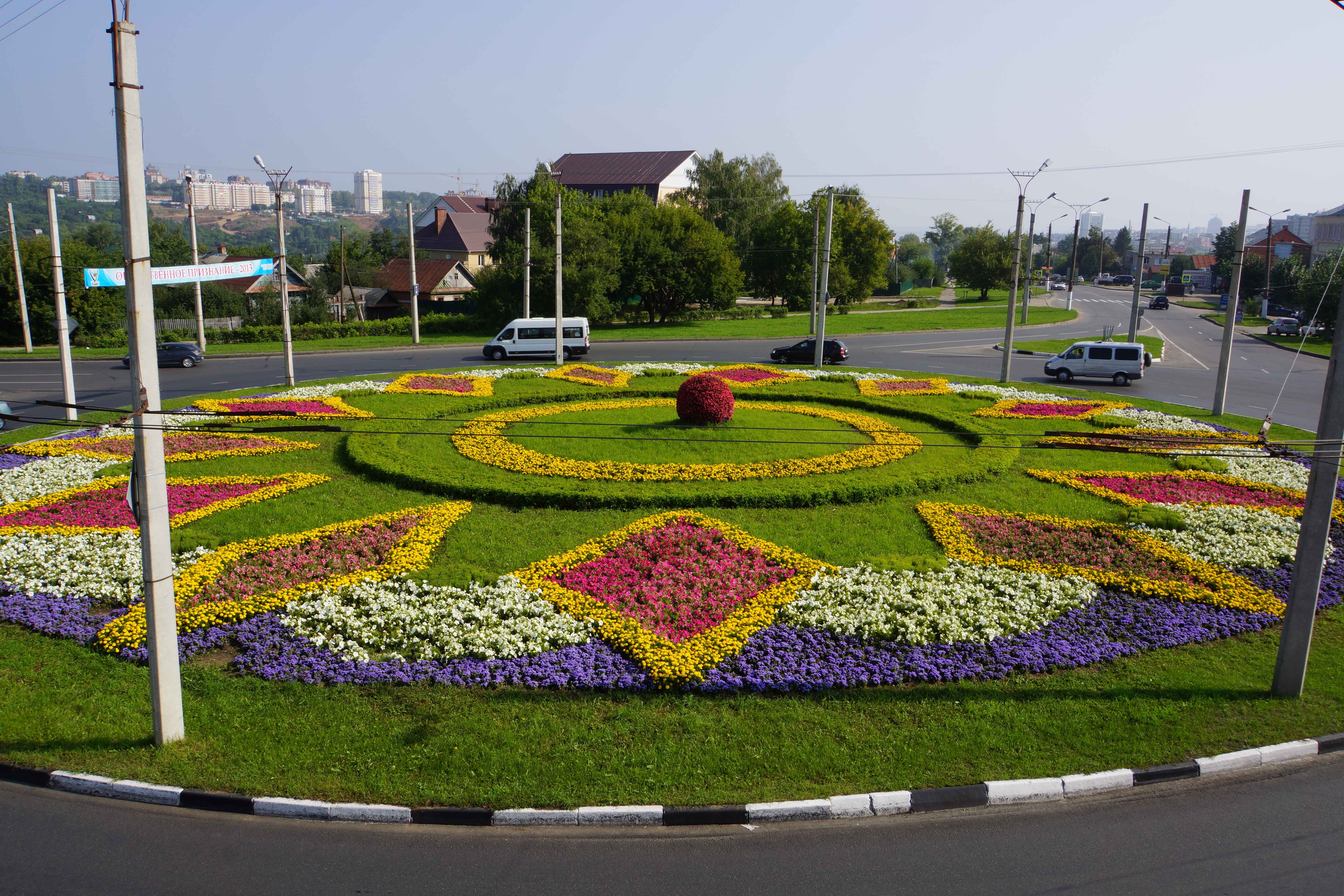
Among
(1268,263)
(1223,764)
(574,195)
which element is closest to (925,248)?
(1268,263)

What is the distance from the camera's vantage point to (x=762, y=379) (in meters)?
35.6

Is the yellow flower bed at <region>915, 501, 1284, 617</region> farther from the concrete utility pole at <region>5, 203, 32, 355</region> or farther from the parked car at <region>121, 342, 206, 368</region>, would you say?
the concrete utility pole at <region>5, 203, 32, 355</region>

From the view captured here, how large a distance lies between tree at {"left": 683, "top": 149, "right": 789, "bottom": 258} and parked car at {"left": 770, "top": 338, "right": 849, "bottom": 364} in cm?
4388

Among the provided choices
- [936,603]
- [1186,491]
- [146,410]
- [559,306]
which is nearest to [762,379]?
[559,306]

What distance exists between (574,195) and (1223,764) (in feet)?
205

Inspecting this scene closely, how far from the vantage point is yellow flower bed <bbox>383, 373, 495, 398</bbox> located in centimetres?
3250

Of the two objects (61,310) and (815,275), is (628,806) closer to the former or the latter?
(61,310)

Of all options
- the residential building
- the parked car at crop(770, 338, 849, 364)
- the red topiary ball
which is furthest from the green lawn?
the residential building

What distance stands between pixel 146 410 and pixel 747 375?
28.2m

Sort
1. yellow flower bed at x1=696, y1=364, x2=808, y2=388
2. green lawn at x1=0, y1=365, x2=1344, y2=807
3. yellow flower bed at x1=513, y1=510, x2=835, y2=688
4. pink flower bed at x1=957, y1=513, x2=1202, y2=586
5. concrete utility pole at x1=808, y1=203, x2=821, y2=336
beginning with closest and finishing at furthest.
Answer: green lawn at x1=0, y1=365, x2=1344, y2=807
yellow flower bed at x1=513, y1=510, x2=835, y2=688
pink flower bed at x1=957, y1=513, x2=1202, y2=586
yellow flower bed at x1=696, y1=364, x2=808, y2=388
concrete utility pole at x1=808, y1=203, x2=821, y2=336

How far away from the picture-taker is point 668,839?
909cm

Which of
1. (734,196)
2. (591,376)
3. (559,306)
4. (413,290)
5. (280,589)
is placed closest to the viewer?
(280,589)

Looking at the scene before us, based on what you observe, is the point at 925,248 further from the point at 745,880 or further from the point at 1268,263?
the point at 745,880

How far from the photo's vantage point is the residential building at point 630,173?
110 meters
